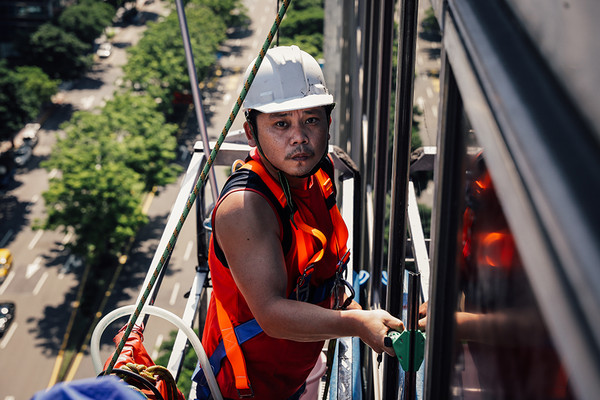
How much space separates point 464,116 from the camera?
5.26ft

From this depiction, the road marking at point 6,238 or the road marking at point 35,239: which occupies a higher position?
the road marking at point 6,238

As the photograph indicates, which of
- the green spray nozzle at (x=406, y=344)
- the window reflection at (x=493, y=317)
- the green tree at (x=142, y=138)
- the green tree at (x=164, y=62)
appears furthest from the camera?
the green tree at (x=164, y=62)

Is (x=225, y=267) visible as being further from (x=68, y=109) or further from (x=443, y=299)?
(x=68, y=109)

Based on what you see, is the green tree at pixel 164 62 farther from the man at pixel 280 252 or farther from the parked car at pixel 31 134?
the man at pixel 280 252

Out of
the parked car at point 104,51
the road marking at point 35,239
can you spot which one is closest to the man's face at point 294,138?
the road marking at point 35,239

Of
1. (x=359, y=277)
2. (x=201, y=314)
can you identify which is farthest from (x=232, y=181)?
(x=201, y=314)

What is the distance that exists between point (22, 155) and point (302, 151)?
4072cm

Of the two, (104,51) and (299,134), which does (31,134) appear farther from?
(299,134)

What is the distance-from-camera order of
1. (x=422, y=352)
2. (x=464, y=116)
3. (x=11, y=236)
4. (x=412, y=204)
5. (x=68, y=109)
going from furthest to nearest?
(x=68, y=109)
(x=11, y=236)
(x=412, y=204)
(x=422, y=352)
(x=464, y=116)

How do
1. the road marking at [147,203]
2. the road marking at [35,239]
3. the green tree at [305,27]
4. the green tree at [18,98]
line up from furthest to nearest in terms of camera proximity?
the green tree at [305,27] < the road marking at [147,203] < the green tree at [18,98] < the road marking at [35,239]

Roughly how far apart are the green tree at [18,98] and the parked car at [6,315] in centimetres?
1116

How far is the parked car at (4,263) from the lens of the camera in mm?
32594

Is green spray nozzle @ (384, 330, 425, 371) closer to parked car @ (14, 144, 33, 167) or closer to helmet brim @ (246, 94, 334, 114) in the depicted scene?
helmet brim @ (246, 94, 334, 114)

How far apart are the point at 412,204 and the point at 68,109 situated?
4527 cm
